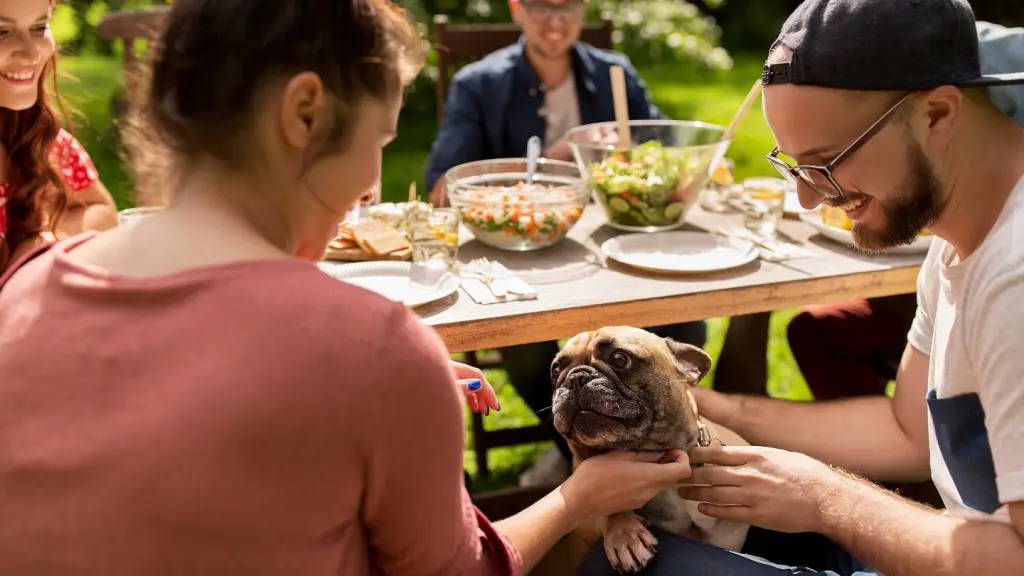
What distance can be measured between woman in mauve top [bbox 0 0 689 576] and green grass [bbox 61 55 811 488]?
668 mm

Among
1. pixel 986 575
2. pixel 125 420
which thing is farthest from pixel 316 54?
pixel 986 575

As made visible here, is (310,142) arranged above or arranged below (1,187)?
above

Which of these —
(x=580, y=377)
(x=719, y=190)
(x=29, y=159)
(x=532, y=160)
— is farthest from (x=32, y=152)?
(x=719, y=190)

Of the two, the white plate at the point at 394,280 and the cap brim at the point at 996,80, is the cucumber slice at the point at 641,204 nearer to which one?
the white plate at the point at 394,280

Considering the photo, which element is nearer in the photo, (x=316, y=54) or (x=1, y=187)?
(x=316, y=54)

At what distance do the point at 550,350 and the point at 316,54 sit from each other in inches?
83.6

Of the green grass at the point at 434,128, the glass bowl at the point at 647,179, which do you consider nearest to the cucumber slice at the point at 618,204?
the glass bowl at the point at 647,179

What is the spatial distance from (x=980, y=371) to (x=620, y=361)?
66cm

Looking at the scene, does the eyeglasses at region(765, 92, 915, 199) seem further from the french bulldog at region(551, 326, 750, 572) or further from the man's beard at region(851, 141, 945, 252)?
the french bulldog at region(551, 326, 750, 572)

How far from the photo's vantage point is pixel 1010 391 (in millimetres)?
1324

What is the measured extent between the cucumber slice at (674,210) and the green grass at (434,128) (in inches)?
53.8

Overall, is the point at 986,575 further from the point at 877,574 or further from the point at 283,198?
the point at 283,198

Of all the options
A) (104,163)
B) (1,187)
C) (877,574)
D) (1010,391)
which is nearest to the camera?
(1010,391)

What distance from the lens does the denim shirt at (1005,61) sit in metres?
1.43
